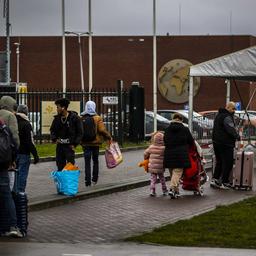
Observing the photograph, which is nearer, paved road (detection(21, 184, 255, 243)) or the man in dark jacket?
paved road (detection(21, 184, 255, 243))

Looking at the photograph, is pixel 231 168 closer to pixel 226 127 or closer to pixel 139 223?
pixel 226 127

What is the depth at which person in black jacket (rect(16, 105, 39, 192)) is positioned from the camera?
37.5 ft

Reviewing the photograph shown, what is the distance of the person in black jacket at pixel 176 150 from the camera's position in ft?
44.1

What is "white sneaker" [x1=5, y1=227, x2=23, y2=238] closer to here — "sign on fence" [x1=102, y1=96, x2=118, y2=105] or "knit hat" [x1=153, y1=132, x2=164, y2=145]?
"knit hat" [x1=153, y1=132, x2=164, y2=145]

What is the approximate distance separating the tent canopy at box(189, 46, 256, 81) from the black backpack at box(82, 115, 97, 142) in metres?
6.16

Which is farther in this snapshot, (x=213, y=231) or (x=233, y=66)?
(x=233, y=66)

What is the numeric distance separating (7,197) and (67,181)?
11.7 feet

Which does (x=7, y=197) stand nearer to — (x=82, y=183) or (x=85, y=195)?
(x=85, y=195)

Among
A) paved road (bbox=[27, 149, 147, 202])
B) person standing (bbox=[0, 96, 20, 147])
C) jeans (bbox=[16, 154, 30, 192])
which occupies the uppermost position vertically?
person standing (bbox=[0, 96, 20, 147])

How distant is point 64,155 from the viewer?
13516 mm

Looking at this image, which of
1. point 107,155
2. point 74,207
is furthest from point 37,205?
point 107,155

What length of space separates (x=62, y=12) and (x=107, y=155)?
87.4 ft

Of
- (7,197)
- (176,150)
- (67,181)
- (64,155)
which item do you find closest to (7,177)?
(7,197)

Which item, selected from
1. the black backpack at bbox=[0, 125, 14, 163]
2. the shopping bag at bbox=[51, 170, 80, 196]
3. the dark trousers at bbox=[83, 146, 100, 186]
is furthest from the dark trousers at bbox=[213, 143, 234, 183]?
the black backpack at bbox=[0, 125, 14, 163]
